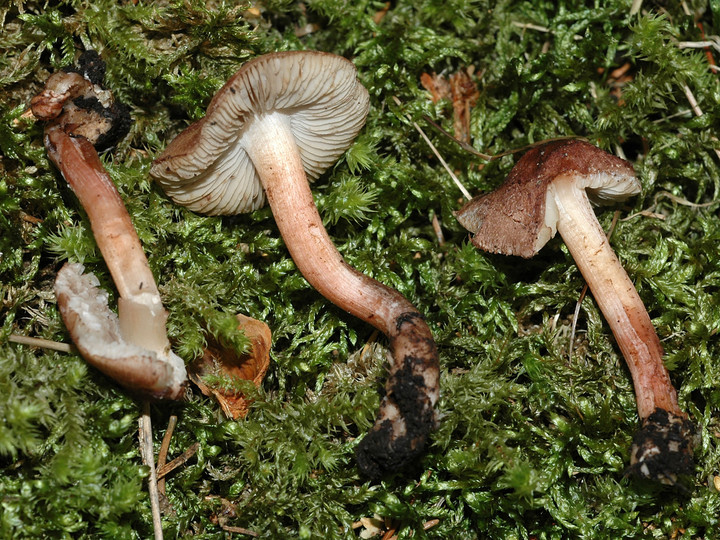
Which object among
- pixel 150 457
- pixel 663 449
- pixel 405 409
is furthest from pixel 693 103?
pixel 150 457

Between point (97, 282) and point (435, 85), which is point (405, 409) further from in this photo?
point (435, 85)

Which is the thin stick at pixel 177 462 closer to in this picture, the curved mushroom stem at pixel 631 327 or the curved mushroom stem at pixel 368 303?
the curved mushroom stem at pixel 368 303

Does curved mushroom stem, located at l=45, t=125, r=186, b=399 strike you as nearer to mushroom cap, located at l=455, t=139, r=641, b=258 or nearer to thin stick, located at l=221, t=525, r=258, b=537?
thin stick, located at l=221, t=525, r=258, b=537

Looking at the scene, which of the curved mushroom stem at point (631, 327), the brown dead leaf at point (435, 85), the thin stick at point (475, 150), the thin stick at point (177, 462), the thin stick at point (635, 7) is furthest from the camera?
the brown dead leaf at point (435, 85)

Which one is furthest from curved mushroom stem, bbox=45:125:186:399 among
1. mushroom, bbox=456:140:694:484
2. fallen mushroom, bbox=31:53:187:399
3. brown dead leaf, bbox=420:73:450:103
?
brown dead leaf, bbox=420:73:450:103

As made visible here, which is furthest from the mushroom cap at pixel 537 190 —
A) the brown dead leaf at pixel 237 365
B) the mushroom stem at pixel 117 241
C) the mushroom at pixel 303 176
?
the mushroom stem at pixel 117 241

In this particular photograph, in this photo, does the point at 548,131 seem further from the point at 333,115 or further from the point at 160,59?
the point at 160,59
